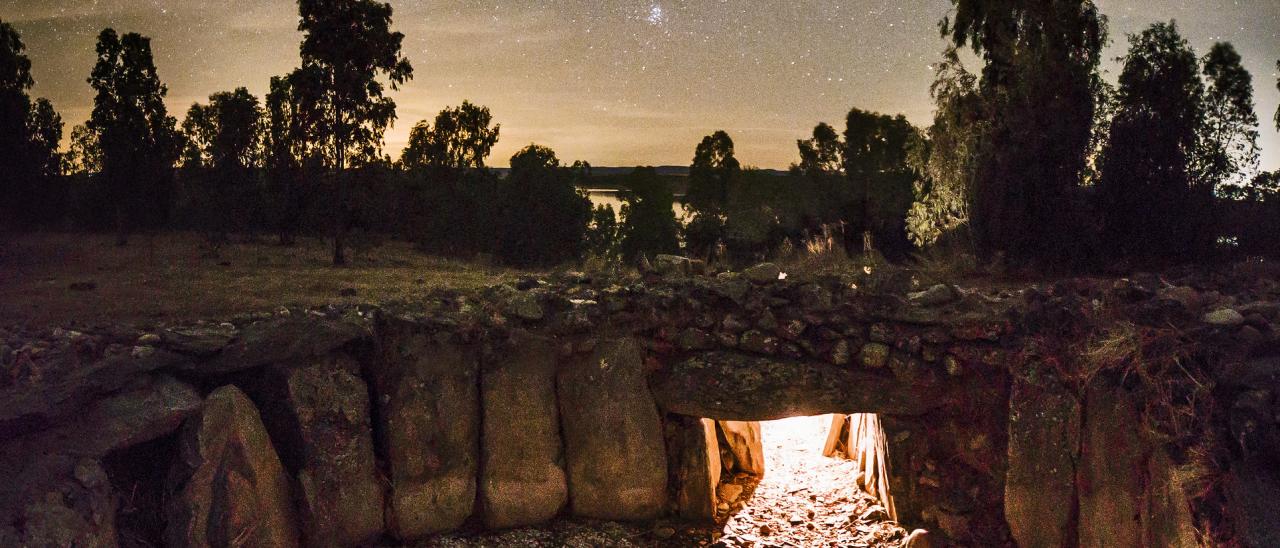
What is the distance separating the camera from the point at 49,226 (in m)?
22.8

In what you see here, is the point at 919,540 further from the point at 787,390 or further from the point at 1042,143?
the point at 1042,143

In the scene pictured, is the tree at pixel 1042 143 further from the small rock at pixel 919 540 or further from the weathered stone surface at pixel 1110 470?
the small rock at pixel 919 540

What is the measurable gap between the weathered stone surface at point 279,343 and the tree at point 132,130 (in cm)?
1337

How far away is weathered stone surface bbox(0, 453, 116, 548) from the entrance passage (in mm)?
4424

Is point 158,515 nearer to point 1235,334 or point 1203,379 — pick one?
point 1203,379

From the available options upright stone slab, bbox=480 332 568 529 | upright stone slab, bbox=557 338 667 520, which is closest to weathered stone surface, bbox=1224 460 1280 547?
upright stone slab, bbox=557 338 667 520

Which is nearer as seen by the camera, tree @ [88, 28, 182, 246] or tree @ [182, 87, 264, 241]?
tree @ [88, 28, 182, 246]

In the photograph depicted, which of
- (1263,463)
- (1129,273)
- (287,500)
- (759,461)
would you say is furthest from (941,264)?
(287,500)

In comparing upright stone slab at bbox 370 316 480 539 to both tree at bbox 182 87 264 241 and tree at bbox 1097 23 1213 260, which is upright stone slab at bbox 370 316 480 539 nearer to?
tree at bbox 1097 23 1213 260

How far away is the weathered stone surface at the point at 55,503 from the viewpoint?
4590mm

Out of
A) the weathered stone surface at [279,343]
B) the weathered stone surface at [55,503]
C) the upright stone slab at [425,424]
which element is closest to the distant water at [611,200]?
the upright stone slab at [425,424]

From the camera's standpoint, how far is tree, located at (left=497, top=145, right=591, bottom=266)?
16.7 meters

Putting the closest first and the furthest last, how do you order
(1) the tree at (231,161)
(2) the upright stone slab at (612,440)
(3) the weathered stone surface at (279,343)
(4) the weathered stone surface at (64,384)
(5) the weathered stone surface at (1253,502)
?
(5) the weathered stone surface at (1253,502), (4) the weathered stone surface at (64,384), (3) the weathered stone surface at (279,343), (2) the upright stone slab at (612,440), (1) the tree at (231,161)

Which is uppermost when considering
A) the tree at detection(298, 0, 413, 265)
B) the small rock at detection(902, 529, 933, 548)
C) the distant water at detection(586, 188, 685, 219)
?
the tree at detection(298, 0, 413, 265)
